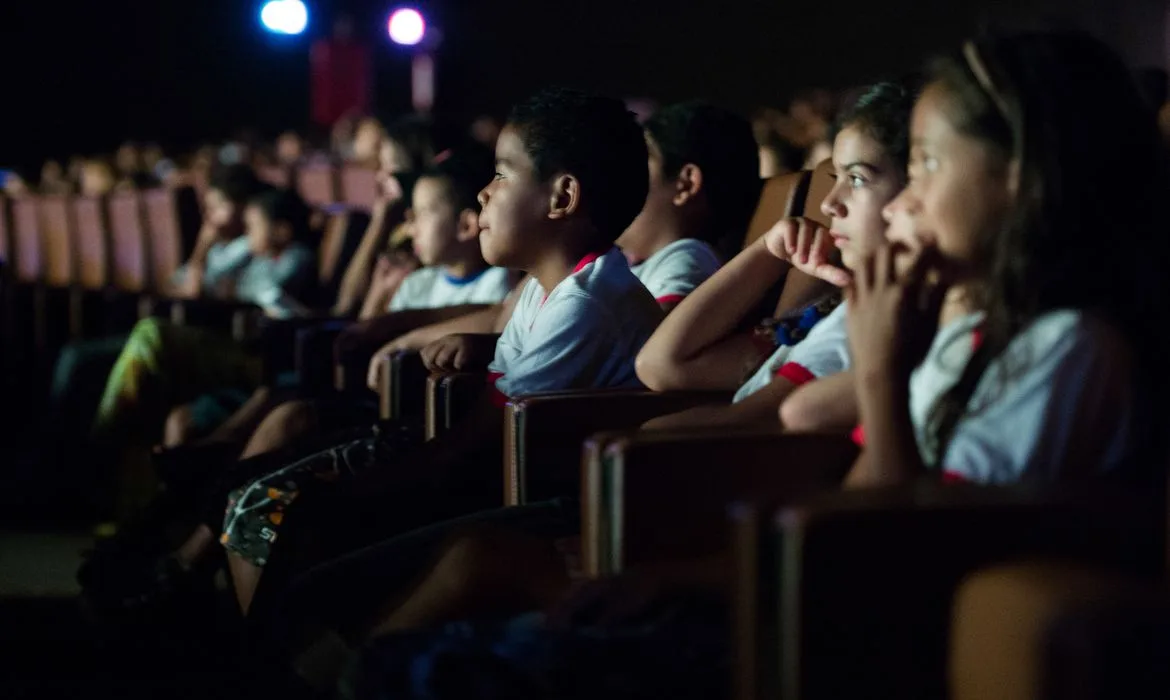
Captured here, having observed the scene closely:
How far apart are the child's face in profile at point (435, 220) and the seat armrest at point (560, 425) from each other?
3.95 feet

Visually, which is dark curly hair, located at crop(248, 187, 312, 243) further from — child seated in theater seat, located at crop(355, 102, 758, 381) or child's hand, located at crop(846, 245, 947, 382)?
child's hand, located at crop(846, 245, 947, 382)

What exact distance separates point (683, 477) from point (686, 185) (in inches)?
46.1

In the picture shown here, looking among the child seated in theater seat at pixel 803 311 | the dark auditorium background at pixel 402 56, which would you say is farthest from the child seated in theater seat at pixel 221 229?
the dark auditorium background at pixel 402 56

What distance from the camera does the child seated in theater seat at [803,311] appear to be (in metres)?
1.73

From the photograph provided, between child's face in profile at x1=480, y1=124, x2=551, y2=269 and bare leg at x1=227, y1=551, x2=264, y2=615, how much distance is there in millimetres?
581

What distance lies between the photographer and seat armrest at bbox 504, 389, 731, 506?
6.07 ft

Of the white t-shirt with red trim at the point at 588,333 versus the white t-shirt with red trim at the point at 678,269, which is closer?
the white t-shirt with red trim at the point at 588,333

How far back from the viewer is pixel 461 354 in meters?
2.32

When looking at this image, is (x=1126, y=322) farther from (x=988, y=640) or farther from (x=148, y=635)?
(x=148, y=635)

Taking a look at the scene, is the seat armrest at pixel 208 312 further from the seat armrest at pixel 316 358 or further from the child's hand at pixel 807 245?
the child's hand at pixel 807 245

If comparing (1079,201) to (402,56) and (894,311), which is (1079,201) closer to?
(894,311)

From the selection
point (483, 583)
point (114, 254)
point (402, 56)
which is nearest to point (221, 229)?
point (114, 254)

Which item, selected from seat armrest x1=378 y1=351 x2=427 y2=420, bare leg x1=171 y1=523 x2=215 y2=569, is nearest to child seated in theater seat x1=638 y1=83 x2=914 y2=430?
seat armrest x1=378 y1=351 x2=427 y2=420

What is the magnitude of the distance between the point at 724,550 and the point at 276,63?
12.7 metres
